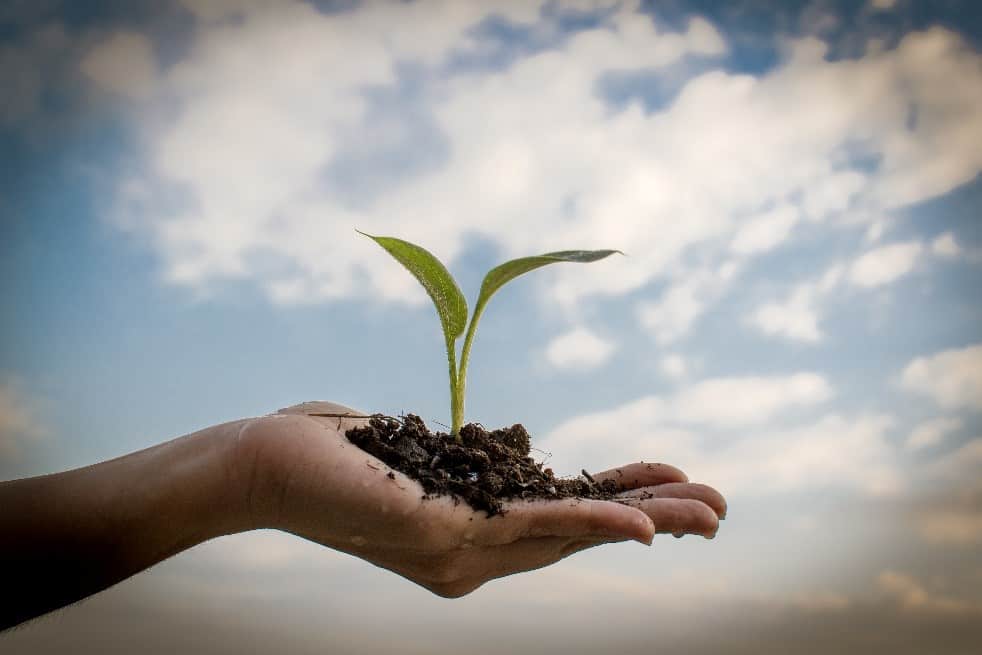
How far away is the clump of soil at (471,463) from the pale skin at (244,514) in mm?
81

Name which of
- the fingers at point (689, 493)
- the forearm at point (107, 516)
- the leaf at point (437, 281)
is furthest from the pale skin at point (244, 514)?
the leaf at point (437, 281)

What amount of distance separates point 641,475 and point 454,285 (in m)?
1.06

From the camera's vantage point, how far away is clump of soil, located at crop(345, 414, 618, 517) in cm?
260

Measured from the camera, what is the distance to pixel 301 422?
8.47 ft

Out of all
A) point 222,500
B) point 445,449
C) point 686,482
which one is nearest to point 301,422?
point 222,500

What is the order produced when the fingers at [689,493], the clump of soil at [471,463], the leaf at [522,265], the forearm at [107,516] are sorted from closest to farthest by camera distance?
the forearm at [107,516], the clump of soil at [471,463], the leaf at [522,265], the fingers at [689,493]

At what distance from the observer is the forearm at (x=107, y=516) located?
93.5 inches

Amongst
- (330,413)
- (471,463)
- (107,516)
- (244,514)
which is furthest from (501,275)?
(107,516)

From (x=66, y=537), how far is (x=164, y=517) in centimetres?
27

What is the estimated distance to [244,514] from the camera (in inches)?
103

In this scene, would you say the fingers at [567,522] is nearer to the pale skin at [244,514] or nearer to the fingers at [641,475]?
the pale skin at [244,514]

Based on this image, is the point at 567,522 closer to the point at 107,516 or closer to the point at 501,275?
the point at 501,275

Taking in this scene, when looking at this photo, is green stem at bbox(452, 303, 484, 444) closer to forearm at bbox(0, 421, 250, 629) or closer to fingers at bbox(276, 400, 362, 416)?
fingers at bbox(276, 400, 362, 416)

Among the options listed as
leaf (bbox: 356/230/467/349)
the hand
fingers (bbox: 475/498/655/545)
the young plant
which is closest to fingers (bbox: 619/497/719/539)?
the hand
